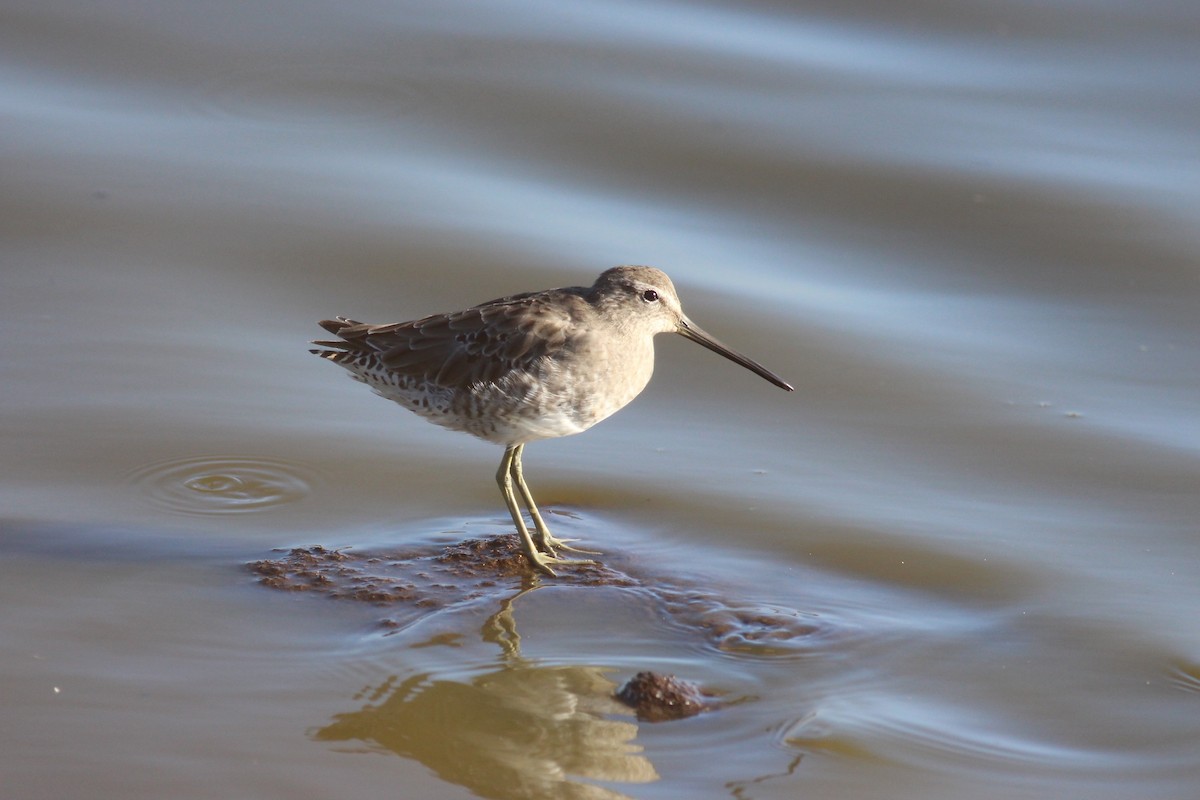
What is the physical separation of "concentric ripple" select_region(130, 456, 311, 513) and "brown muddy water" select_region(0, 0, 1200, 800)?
0.02 m

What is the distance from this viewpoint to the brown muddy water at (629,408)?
4332mm

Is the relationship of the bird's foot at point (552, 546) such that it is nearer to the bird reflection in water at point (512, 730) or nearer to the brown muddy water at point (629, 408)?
the brown muddy water at point (629, 408)

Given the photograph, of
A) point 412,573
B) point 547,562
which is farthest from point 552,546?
point 412,573

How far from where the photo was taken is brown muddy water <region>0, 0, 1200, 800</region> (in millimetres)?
4332

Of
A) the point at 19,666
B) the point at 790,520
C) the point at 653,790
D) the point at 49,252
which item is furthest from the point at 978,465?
the point at 49,252

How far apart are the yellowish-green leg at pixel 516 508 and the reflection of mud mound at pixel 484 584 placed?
0.05 metres

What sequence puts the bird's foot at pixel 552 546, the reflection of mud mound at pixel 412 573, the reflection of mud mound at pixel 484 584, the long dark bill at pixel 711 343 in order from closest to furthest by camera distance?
the reflection of mud mound at pixel 484 584
the reflection of mud mound at pixel 412 573
the bird's foot at pixel 552 546
the long dark bill at pixel 711 343

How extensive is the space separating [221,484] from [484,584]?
4.36ft

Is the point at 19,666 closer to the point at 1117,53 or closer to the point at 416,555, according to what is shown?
the point at 416,555

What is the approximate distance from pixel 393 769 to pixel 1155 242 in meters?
5.74

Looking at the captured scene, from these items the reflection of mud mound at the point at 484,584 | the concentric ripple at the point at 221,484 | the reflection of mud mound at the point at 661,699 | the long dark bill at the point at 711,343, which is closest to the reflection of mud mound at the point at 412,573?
the reflection of mud mound at the point at 484,584

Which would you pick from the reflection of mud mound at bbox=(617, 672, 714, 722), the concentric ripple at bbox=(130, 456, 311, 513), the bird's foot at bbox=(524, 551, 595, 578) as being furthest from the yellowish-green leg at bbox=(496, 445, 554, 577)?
the reflection of mud mound at bbox=(617, 672, 714, 722)

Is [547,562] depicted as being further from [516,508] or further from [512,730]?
[512,730]

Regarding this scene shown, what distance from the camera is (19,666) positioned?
446 centimetres
